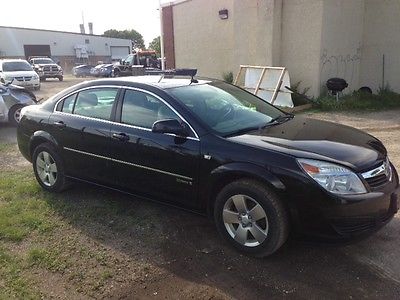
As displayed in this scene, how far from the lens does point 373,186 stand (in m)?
3.43

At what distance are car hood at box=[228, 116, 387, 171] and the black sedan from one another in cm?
1

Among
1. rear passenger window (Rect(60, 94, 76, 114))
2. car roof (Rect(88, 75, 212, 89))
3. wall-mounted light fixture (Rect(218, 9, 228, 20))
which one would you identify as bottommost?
rear passenger window (Rect(60, 94, 76, 114))

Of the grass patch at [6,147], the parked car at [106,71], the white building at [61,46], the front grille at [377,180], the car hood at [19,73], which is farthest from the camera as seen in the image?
the white building at [61,46]

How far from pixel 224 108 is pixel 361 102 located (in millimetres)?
9296

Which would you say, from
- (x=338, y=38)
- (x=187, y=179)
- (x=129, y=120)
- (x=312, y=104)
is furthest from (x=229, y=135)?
(x=338, y=38)

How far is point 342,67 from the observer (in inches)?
513

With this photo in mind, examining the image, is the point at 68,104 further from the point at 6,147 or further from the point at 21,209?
the point at 6,147

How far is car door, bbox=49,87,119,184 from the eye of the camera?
15.3 feet

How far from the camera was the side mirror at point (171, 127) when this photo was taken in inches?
152

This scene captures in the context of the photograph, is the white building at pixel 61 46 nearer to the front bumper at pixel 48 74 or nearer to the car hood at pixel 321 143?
the front bumper at pixel 48 74

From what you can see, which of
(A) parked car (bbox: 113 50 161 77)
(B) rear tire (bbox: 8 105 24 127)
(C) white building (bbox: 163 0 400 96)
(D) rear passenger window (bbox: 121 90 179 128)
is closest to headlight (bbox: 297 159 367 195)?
(D) rear passenger window (bbox: 121 90 179 128)

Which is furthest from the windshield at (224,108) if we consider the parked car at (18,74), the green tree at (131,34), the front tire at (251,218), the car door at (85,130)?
the green tree at (131,34)

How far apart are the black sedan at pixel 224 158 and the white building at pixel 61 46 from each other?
5542cm

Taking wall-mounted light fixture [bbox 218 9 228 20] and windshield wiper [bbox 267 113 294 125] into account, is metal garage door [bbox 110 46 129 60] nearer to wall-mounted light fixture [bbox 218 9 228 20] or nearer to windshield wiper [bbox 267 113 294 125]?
wall-mounted light fixture [bbox 218 9 228 20]
